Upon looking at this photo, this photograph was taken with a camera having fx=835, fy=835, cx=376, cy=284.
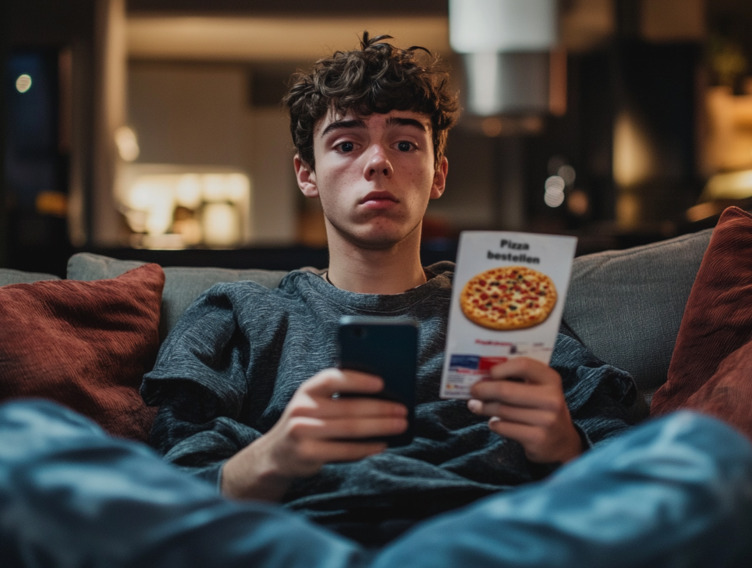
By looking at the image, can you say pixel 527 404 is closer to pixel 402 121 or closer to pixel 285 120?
pixel 402 121

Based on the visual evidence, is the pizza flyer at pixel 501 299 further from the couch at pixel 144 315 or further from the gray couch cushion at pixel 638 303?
the gray couch cushion at pixel 638 303

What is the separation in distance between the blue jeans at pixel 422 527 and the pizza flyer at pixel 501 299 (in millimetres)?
295

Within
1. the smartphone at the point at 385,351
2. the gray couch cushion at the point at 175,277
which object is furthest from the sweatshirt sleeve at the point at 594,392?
the gray couch cushion at the point at 175,277

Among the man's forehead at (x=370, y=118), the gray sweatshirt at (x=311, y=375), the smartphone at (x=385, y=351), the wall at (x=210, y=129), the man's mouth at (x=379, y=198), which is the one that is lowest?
the gray sweatshirt at (x=311, y=375)

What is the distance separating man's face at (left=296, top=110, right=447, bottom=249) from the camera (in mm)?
1469

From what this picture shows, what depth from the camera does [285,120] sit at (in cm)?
631

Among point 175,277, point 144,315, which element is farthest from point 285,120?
point 144,315

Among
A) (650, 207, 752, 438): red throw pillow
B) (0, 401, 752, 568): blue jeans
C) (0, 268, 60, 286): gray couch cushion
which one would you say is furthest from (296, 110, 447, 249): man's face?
(0, 401, 752, 568): blue jeans

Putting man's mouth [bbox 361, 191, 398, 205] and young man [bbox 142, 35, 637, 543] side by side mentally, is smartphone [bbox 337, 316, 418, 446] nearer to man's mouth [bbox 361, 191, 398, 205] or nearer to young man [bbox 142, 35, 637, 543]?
young man [bbox 142, 35, 637, 543]

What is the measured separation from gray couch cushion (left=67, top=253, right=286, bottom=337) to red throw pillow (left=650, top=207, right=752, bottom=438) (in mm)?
837

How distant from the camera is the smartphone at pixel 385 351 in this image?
1.00 m

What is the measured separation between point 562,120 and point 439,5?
187 cm

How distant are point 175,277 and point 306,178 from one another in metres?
0.35

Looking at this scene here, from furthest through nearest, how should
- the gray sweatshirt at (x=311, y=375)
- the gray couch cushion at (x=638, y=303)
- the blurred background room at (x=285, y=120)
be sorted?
the blurred background room at (x=285, y=120), the gray couch cushion at (x=638, y=303), the gray sweatshirt at (x=311, y=375)
